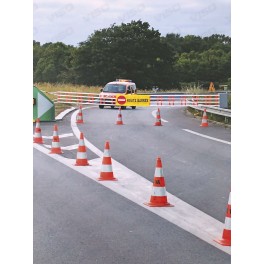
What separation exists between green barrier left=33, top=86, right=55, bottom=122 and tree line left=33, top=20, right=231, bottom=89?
18.1 feet

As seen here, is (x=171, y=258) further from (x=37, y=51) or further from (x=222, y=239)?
(x=37, y=51)

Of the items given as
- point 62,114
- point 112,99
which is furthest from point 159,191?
point 112,99

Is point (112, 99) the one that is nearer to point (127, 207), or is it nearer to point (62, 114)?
point (62, 114)

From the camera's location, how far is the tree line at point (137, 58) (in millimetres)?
13992

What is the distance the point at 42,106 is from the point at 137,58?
8.94m

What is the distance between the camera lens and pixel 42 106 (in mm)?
25859

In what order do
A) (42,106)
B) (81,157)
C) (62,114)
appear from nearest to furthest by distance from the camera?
(81,157)
(42,106)
(62,114)

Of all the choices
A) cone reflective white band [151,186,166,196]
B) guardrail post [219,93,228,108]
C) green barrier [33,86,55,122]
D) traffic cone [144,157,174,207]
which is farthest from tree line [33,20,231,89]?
guardrail post [219,93,228,108]

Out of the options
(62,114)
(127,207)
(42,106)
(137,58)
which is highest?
(137,58)

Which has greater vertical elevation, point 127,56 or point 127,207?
point 127,56

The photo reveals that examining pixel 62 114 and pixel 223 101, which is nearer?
pixel 223 101

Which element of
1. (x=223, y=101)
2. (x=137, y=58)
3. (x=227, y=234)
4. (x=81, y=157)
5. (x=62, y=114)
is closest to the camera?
(x=227, y=234)
